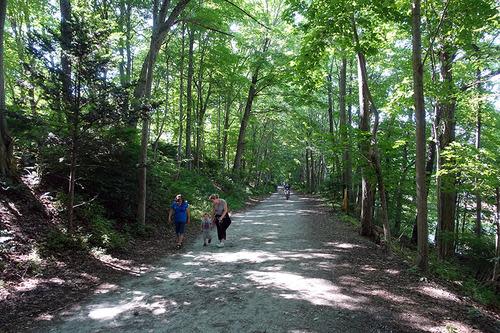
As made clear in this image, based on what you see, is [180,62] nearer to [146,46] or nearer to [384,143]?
[146,46]

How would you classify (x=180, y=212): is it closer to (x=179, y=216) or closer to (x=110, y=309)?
(x=179, y=216)

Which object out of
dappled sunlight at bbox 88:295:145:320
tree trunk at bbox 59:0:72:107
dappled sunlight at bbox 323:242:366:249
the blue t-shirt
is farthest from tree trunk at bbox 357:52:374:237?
tree trunk at bbox 59:0:72:107

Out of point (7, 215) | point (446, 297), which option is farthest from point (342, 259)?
point (7, 215)

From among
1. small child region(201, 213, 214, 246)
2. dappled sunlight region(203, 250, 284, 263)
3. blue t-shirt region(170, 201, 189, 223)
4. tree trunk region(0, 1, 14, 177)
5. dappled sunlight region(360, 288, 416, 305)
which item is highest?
tree trunk region(0, 1, 14, 177)

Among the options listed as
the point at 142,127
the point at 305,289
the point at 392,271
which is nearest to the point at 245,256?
the point at 305,289

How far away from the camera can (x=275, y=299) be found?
5645 millimetres

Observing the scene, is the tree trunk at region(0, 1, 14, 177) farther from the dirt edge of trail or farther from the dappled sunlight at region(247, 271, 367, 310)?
the dappled sunlight at region(247, 271, 367, 310)

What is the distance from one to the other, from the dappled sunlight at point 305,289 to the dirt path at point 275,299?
16 mm

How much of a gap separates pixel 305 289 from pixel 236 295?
1215 mm

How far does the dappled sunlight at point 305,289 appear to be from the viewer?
5.54 metres

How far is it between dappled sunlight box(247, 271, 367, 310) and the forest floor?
17 millimetres

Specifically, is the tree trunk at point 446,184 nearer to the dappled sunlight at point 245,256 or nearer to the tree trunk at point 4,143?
the dappled sunlight at point 245,256

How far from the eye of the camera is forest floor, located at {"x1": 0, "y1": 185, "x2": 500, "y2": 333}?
190 inches

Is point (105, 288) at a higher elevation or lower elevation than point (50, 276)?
lower
